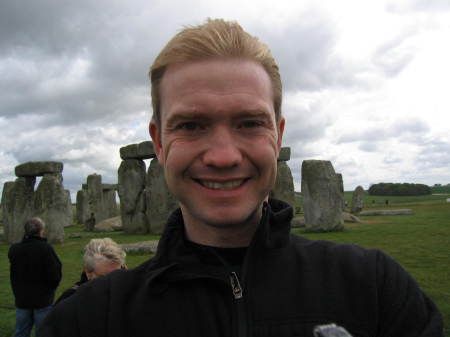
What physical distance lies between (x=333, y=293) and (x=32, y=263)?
462 centimetres

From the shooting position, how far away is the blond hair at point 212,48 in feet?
4.44

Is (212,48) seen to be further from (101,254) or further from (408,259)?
(408,259)

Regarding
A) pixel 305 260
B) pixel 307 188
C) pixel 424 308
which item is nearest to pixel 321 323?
pixel 305 260

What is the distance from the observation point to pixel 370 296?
125 cm

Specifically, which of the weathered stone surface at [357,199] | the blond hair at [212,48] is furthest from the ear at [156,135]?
the weathered stone surface at [357,199]

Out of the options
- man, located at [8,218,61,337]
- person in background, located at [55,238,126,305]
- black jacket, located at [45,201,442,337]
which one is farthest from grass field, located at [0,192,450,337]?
black jacket, located at [45,201,442,337]

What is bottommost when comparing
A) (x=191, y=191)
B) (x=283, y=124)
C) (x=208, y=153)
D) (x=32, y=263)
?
(x=32, y=263)

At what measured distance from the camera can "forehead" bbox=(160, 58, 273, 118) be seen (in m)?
1.33

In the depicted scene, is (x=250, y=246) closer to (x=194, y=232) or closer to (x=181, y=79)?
(x=194, y=232)

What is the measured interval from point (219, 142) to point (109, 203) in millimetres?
24893

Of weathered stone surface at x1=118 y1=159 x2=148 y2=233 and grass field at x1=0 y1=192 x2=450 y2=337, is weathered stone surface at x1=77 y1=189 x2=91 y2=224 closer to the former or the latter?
weathered stone surface at x1=118 y1=159 x2=148 y2=233

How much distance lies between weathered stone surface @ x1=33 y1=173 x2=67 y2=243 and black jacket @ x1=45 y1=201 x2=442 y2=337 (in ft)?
45.5

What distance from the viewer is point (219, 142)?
1319mm

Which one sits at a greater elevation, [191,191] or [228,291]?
[191,191]
